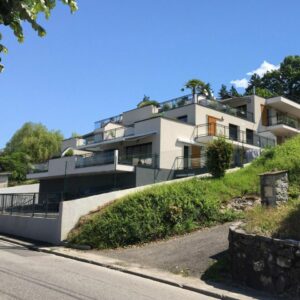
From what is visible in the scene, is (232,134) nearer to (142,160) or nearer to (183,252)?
(142,160)

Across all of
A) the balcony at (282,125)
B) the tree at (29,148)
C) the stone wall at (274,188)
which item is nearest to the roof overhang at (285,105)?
the balcony at (282,125)

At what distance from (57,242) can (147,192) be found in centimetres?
448

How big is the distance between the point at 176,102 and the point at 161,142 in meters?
8.23

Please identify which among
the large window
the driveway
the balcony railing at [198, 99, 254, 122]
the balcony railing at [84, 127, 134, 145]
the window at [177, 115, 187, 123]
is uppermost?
the balcony railing at [198, 99, 254, 122]

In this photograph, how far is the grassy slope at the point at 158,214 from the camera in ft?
58.3

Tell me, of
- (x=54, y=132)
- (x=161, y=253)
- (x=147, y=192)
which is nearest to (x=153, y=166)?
(x=147, y=192)

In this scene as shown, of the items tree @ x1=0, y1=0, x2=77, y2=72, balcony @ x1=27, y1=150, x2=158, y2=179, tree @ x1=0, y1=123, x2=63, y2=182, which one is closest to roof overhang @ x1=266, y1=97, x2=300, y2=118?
balcony @ x1=27, y1=150, x2=158, y2=179

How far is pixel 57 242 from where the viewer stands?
1977 centimetres

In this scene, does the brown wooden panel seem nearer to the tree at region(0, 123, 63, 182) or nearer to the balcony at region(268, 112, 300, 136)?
the balcony at region(268, 112, 300, 136)

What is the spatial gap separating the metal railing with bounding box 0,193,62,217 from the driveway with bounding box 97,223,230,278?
5428mm

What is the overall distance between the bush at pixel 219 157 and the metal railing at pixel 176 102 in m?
16.8

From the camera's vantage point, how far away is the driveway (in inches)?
506

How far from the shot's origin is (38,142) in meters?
68.2

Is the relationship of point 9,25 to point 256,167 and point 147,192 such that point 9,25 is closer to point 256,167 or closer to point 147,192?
point 147,192
